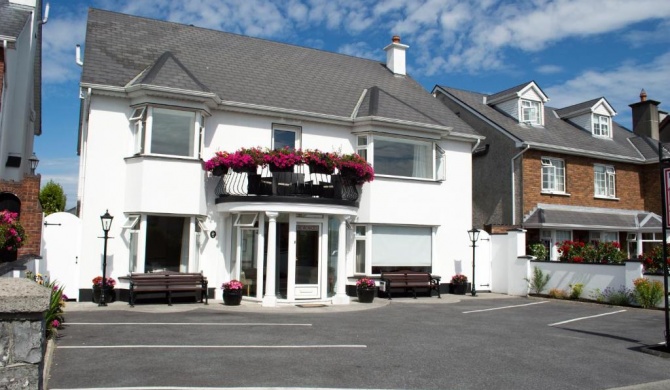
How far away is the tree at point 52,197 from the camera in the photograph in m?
36.9

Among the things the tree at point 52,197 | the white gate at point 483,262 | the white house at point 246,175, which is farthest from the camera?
the tree at point 52,197

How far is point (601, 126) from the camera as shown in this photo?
29.7 meters

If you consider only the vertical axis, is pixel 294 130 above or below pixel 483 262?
above

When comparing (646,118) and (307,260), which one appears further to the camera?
(646,118)

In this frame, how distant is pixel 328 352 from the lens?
9180mm

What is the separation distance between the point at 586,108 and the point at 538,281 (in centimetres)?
1307

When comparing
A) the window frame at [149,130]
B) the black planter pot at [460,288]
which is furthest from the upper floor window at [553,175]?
the window frame at [149,130]

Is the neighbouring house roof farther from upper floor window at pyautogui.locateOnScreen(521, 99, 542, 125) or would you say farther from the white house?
upper floor window at pyautogui.locateOnScreen(521, 99, 542, 125)

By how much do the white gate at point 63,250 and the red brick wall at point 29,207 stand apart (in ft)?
2.60

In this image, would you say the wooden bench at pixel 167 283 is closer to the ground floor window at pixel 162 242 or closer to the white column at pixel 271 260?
the ground floor window at pixel 162 242

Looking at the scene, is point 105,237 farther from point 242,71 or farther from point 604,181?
point 604,181

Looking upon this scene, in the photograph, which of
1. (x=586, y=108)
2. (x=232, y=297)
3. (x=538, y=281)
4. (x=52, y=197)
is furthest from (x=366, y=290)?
(x=52, y=197)

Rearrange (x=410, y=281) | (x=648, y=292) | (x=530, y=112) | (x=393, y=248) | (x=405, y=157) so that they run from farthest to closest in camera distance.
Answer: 1. (x=530, y=112)
2. (x=405, y=157)
3. (x=393, y=248)
4. (x=410, y=281)
5. (x=648, y=292)

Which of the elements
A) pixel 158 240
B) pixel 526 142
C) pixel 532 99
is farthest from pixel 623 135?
pixel 158 240
